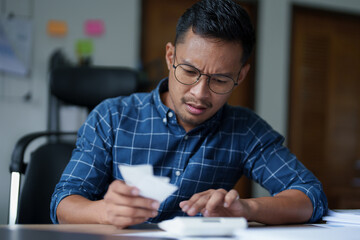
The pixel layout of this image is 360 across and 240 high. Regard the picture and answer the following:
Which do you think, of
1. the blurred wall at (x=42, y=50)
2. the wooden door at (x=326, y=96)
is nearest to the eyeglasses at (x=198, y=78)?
the blurred wall at (x=42, y=50)

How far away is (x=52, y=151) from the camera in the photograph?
1.24 metres

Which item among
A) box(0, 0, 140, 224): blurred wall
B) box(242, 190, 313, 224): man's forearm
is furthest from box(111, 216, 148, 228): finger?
box(0, 0, 140, 224): blurred wall

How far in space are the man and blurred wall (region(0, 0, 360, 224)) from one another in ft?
5.19

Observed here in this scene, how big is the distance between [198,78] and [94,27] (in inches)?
73.2

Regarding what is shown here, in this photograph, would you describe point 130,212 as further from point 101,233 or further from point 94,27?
point 94,27

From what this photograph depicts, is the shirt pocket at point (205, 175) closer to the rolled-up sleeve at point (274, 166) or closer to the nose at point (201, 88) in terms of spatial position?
the rolled-up sleeve at point (274, 166)

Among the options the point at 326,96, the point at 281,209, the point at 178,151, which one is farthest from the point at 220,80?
the point at 326,96

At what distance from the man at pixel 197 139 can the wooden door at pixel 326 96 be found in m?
2.27

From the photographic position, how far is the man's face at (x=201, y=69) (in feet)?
3.25

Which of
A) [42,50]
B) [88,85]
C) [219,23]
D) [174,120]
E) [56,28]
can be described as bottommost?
[174,120]

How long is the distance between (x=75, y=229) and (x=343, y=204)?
2734mm

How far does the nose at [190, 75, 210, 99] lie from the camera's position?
A: 3.28 ft

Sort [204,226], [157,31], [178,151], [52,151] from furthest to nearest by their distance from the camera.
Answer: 1. [157,31]
2. [52,151]
3. [178,151]
4. [204,226]

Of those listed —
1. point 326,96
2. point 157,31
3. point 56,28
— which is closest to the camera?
point 56,28
